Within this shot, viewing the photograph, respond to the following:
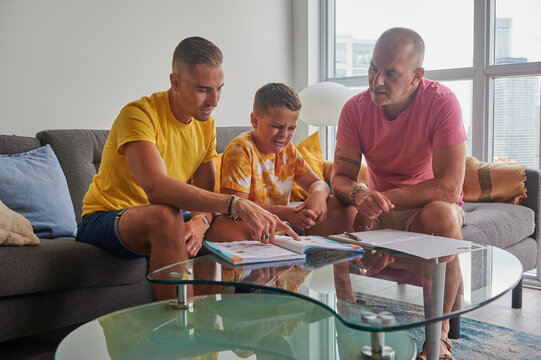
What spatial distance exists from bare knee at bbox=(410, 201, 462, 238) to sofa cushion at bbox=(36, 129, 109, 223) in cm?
152

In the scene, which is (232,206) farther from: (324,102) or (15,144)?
(324,102)

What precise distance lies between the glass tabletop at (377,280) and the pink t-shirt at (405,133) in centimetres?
67

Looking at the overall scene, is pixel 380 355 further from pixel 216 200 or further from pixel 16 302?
pixel 16 302

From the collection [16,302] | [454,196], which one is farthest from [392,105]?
[16,302]

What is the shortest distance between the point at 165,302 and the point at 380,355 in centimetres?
64

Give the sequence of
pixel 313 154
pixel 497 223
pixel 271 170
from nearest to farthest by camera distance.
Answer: pixel 271 170 < pixel 497 223 < pixel 313 154

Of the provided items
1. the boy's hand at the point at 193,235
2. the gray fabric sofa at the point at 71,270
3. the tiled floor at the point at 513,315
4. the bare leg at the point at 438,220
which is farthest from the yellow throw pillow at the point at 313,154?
the boy's hand at the point at 193,235

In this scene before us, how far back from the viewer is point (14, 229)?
1900 mm

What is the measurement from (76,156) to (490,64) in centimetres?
259

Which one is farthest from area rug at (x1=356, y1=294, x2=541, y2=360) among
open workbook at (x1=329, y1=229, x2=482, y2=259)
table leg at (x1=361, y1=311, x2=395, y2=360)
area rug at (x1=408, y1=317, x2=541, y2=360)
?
table leg at (x1=361, y1=311, x2=395, y2=360)

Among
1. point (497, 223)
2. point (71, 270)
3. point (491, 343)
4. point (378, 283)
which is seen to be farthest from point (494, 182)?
point (71, 270)

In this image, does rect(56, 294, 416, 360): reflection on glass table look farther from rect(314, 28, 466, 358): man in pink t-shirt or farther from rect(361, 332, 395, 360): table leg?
rect(314, 28, 466, 358): man in pink t-shirt

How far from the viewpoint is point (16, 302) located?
1.83 meters

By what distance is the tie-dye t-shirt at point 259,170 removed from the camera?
2010 mm
